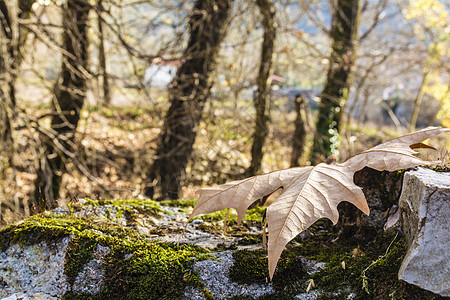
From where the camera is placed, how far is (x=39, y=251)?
1256 millimetres

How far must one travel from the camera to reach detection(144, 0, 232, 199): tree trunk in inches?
199

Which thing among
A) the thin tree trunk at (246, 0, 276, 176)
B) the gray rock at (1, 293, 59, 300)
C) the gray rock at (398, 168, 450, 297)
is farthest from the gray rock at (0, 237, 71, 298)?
the thin tree trunk at (246, 0, 276, 176)

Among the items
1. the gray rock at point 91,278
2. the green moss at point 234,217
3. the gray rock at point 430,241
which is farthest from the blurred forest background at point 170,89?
the gray rock at point 430,241

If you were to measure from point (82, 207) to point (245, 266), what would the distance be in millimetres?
765

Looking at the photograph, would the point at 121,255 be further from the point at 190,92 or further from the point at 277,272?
the point at 190,92

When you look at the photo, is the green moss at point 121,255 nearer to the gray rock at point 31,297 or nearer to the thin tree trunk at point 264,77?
the gray rock at point 31,297

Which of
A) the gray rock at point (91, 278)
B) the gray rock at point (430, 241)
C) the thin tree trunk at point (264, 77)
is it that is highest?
the thin tree trunk at point (264, 77)

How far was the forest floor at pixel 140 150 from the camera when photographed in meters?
4.92

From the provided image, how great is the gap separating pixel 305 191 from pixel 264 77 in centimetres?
386

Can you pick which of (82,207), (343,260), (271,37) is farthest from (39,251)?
(271,37)

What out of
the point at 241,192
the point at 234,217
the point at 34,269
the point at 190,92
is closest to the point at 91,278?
the point at 34,269

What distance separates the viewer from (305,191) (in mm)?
1200

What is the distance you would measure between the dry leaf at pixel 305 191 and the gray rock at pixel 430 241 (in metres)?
0.14

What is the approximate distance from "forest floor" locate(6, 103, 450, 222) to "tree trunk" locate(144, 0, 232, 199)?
22 cm
